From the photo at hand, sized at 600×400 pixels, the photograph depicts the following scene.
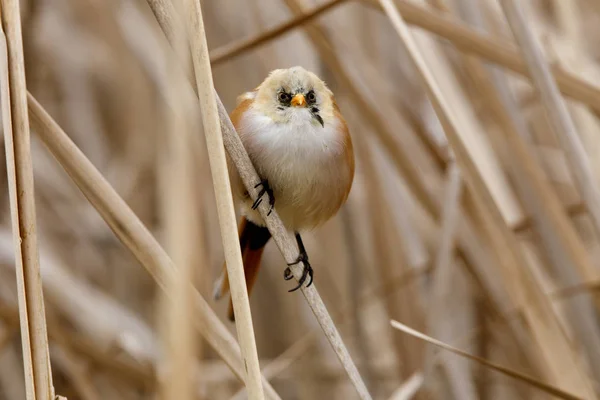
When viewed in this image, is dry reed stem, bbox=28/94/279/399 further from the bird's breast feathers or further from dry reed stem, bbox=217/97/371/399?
the bird's breast feathers

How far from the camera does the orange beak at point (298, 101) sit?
2.88 ft

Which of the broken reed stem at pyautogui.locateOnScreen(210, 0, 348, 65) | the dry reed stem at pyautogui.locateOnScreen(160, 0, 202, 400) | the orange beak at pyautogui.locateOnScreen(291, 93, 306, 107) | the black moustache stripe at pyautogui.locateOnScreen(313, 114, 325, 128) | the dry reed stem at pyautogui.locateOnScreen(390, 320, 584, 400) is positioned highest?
the broken reed stem at pyautogui.locateOnScreen(210, 0, 348, 65)

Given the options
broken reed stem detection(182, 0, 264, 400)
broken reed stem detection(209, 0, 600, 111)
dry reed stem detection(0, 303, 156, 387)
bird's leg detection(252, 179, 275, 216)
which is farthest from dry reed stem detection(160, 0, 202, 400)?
dry reed stem detection(0, 303, 156, 387)

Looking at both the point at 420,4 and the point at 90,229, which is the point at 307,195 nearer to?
the point at 420,4

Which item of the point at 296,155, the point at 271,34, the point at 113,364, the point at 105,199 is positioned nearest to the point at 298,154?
the point at 296,155

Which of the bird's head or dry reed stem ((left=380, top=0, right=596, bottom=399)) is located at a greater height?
the bird's head

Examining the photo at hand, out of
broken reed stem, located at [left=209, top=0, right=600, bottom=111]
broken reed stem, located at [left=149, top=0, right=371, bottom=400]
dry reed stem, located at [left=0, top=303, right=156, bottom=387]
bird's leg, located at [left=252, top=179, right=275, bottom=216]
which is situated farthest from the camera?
dry reed stem, located at [left=0, top=303, right=156, bottom=387]

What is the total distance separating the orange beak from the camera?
2.88ft

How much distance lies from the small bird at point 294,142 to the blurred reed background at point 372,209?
0.07 metres

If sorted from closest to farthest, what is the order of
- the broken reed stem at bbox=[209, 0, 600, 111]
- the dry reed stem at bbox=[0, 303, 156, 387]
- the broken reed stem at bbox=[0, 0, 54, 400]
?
the broken reed stem at bbox=[0, 0, 54, 400] < the broken reed stem at bbox=[209, 0, 600, 111] < the dry reed stem at bbox=[0, 303, 156, 387]

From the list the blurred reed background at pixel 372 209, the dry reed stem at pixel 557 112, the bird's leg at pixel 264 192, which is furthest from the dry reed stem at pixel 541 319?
the bird's leg at pixel 264 192

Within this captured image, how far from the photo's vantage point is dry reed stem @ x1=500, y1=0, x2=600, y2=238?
887 mm

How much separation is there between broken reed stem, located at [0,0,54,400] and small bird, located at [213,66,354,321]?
0.31 metres

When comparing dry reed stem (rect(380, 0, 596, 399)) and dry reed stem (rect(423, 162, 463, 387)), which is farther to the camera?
dry reed stem (rect(423, 162, 463, 387))
